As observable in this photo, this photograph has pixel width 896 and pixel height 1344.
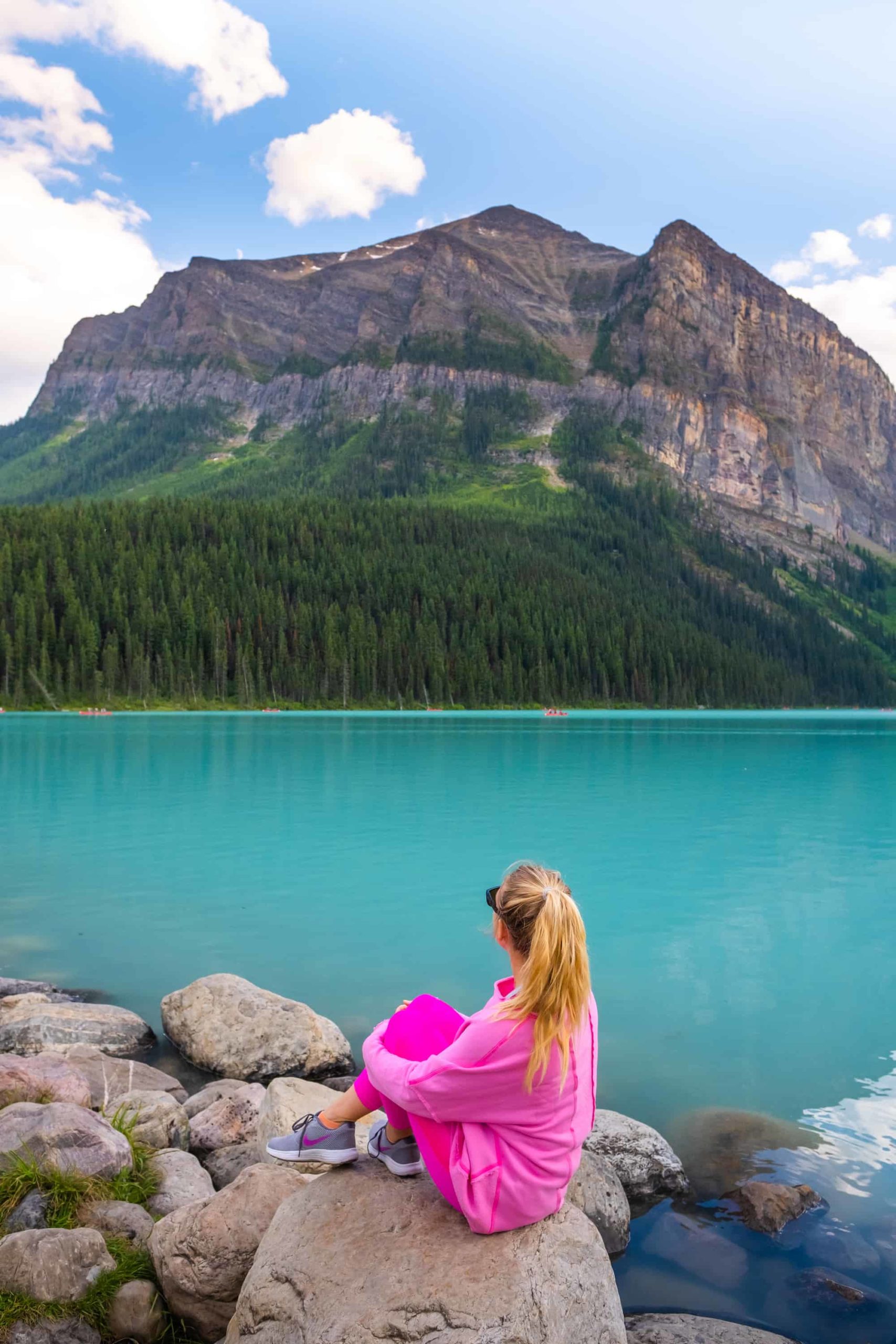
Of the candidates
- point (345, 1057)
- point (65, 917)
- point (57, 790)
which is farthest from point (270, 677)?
point (345, 1057)

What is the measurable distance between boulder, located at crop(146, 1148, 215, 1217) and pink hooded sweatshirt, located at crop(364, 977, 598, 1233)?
3030 mm

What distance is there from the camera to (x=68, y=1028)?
12.8 metres

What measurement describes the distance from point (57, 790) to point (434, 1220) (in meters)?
43.3

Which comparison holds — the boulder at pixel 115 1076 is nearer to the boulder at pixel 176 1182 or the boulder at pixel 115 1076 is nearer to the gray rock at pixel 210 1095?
the gray rock at pixel 210 1095

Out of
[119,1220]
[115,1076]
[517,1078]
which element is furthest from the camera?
[115,1076]

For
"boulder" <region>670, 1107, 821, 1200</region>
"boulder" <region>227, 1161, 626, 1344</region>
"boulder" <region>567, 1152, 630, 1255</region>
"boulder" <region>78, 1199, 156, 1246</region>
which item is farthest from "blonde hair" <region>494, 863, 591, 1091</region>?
"boulder" <region>670, 1107, 821, 1200</region>

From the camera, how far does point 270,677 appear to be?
15238 centimetres

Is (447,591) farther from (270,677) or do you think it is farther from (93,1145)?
(93,1145)

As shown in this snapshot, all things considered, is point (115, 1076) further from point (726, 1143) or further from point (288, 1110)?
point (726, 1143)

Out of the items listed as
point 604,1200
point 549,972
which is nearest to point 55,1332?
point 549,972

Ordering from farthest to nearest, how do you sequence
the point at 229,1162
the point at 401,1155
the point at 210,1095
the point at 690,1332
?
1. the point at 210,1095
2. the point at 229,1162
3. the point at 690,1332
4. the point at 401,1155

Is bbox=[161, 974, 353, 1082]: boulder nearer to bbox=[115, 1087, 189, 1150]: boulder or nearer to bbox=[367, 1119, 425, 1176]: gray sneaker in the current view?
bbox=[115, 1087, 189, 1150]: boulder

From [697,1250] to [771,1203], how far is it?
39.1 inches

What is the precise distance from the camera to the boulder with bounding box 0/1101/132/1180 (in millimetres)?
7609
